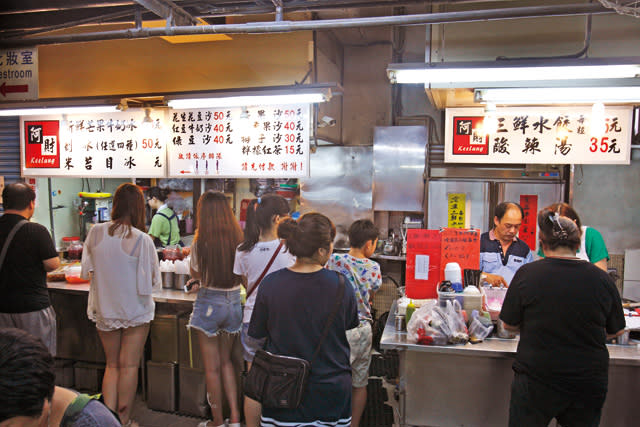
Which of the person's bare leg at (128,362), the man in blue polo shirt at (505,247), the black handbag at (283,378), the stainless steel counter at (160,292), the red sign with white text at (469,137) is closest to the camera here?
the black handbag at (283,378)

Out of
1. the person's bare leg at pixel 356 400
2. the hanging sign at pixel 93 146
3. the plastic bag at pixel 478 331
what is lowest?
the person's bare leg at pixel 356 400

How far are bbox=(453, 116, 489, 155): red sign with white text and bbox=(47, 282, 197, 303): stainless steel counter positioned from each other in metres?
3.59

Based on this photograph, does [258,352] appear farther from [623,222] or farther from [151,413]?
[623,222]

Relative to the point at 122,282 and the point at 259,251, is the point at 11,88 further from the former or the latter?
the point at 259,251

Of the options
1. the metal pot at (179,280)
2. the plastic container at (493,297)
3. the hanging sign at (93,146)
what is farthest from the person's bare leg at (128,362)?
the plastic container at (493,297)

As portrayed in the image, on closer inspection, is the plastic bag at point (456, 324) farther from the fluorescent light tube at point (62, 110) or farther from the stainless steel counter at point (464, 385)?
the fluorescent light tube at point (62, 110)

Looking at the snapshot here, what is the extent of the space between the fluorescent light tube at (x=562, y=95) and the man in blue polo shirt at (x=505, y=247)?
0.97m

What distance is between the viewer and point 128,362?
3.87 metres

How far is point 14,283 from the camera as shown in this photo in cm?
366

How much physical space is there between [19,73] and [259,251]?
10.2 feet

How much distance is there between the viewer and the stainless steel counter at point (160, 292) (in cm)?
440

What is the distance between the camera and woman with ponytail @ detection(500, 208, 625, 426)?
253cm

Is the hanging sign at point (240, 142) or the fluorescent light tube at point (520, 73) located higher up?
the fluorescent light tube at point (520, 73)

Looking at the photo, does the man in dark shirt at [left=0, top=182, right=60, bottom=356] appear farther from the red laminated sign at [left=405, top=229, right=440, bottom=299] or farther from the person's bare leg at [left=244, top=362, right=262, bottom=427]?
the red laminated sign at [left=405, top=229, right=440, bottom=299]
